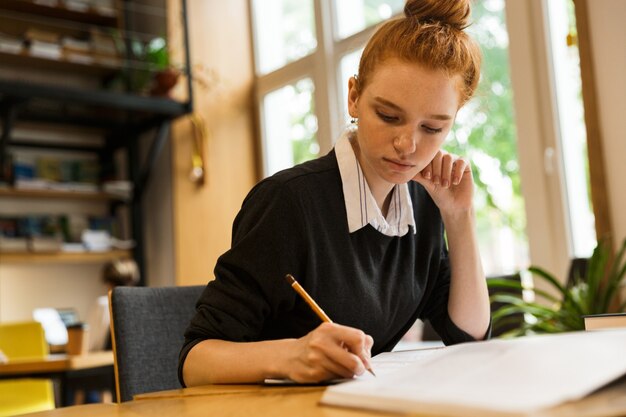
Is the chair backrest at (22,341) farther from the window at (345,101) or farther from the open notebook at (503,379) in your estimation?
the open notebook at (503,379)

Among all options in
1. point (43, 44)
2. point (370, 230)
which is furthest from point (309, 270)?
point (43, 44)

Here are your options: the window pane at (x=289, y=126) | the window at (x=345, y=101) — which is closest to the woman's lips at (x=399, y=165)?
the window at (x=345, y=101)

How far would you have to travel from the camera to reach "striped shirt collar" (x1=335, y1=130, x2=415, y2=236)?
1.26 metres

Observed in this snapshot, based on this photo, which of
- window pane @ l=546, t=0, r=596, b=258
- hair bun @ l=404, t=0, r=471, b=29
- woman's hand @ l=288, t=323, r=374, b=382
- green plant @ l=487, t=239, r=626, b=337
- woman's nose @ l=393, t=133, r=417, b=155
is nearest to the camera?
woman's hand @ l=288, t=323, r=374, b=382

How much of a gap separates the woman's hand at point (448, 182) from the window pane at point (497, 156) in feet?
8.00

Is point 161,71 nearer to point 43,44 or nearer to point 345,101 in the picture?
point 43,44

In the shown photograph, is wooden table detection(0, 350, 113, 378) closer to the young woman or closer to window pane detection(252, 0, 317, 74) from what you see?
the young woman

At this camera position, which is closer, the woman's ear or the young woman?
the young woman

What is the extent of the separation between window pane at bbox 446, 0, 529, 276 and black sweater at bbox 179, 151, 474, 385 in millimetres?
2534

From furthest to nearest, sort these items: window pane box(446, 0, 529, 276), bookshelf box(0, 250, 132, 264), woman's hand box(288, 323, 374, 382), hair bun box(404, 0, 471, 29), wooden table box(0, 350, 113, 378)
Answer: bookshelf box(0, 250, 132, 264) < window pane box(446, 0, 529, 276) < wooden table box(0, 350, 113, 378) < hair bun box(404, 0, 471, 29) < woman's hand box(288, 323, 374, 382)

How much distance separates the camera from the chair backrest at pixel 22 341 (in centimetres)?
365

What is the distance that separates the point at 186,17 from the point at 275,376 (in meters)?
4.53

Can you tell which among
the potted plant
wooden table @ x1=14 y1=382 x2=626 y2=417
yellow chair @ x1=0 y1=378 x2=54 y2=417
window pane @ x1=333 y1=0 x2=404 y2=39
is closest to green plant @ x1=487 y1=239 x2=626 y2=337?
wooden table @ x1=14 y1=382 x2=626 y2=417

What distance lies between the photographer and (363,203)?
50.0 inches
